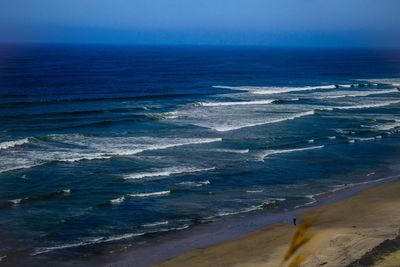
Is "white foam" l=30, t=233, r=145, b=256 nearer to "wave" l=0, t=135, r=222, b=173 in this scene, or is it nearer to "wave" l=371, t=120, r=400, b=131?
"wave" l=0, t=135, r=222, b=173

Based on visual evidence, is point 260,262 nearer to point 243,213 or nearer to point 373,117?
Result: point 243,213

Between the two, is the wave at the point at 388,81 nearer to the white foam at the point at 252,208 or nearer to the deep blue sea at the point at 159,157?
the deep blue sea at the point at 159,157

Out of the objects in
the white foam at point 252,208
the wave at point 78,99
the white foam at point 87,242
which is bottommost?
the white foam at point 87,242

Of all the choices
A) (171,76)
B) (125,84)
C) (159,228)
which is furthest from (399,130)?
(171,76)

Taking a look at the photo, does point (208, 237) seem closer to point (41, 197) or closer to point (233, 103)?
point (41, 197)

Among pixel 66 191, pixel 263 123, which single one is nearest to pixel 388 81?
pixel 263 123

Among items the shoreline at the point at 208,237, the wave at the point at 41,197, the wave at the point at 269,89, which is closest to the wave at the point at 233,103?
the wave at the point at 269,89

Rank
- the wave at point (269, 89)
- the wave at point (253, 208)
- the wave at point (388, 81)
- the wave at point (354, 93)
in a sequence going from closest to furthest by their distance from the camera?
1. the wave at point (253, 208)
2. the wave at point (354, 93)
3. the wave at point (269, 89)
4. the wave at point (388, 81)
